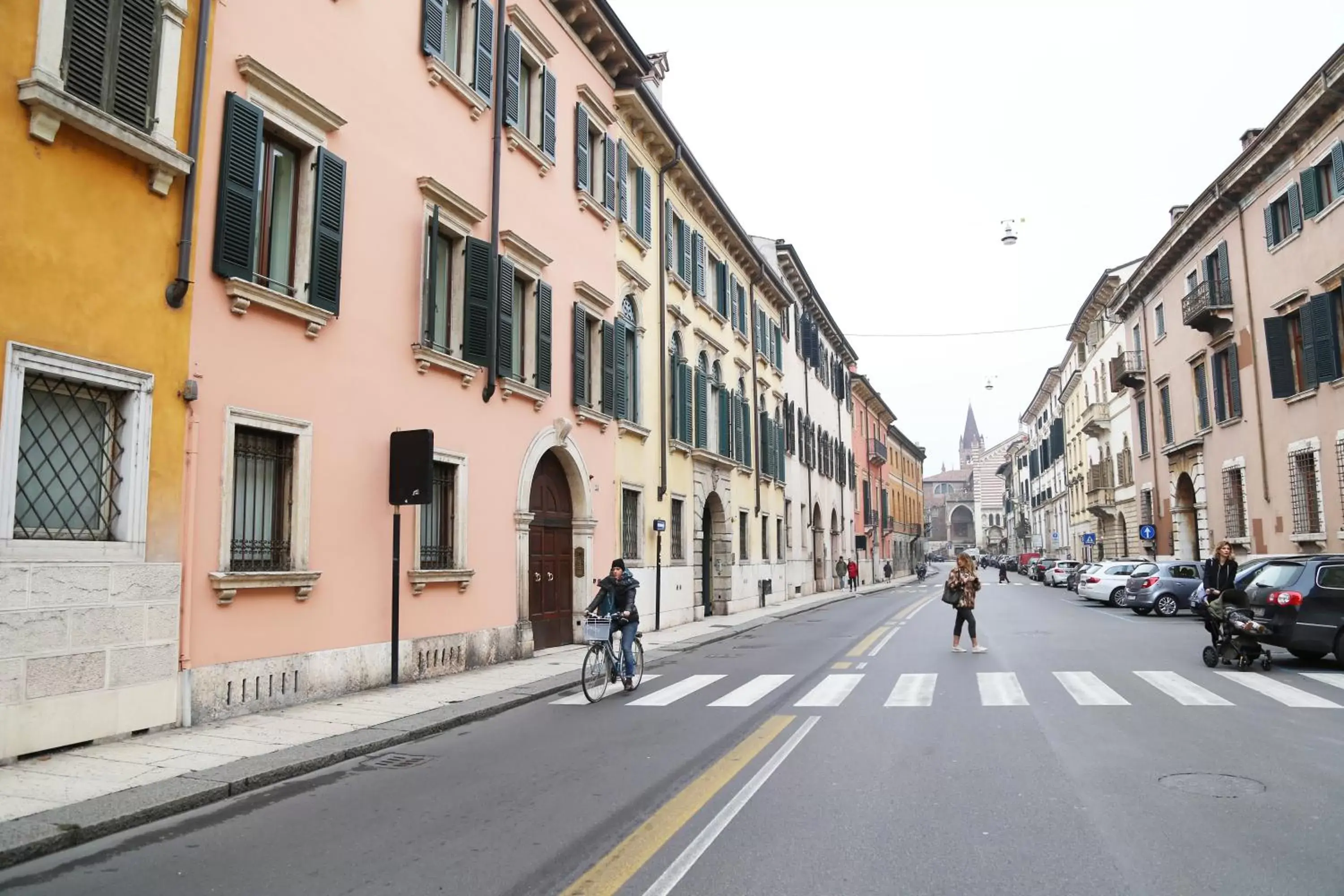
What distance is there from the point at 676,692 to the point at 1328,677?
7877 mm

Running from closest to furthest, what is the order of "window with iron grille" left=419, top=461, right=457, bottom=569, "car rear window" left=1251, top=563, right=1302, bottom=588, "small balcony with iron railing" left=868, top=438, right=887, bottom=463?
"car rear window" left=1251, top=563, right=1302, bottom=588 < "window with iron grille" left=419, top=461, right=457, bottom=569 < "small balcony with iron railing" left=868, top=438, right=887, bottom=463

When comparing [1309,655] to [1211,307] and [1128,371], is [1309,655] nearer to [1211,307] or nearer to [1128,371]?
[1211,307]

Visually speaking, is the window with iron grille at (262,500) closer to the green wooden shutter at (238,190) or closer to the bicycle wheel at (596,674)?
the green wooden shutter at (238,190)

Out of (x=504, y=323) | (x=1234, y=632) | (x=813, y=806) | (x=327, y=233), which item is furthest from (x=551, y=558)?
(x=813, y=806)

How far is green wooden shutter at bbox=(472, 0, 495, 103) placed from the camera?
15.1 m

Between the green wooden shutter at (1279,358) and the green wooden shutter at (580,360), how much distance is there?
18.8 m

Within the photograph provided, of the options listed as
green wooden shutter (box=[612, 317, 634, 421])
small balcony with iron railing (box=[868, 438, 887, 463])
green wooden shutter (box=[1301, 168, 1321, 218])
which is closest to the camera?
green wooden shutter (box=[612, 317, 634, 421])

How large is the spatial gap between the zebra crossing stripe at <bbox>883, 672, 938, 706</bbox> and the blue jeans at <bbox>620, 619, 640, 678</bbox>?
312 cm

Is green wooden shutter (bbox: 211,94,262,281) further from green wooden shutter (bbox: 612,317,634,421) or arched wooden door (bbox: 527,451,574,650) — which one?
green wooden shutter (bbox: 612,317,634,421)

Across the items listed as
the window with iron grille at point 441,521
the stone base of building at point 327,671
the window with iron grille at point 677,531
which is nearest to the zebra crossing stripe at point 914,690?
the stone base of building at point 327,671

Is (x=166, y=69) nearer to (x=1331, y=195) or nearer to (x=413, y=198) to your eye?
(x=413, y=198)

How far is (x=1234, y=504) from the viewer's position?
1177 inches

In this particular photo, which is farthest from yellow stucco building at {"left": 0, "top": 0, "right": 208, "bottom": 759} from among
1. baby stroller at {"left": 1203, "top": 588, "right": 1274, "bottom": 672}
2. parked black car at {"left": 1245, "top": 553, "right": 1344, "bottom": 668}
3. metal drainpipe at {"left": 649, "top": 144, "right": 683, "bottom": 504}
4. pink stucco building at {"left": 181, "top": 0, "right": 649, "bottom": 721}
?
metal drainpipe at {"left": 649, "top": 144, "right": 683, "bottom": 504}

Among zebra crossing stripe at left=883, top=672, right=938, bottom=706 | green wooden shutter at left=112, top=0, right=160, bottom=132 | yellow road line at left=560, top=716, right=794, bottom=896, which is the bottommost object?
yellow road line at left=560, top=716, right=794, bottom=896
